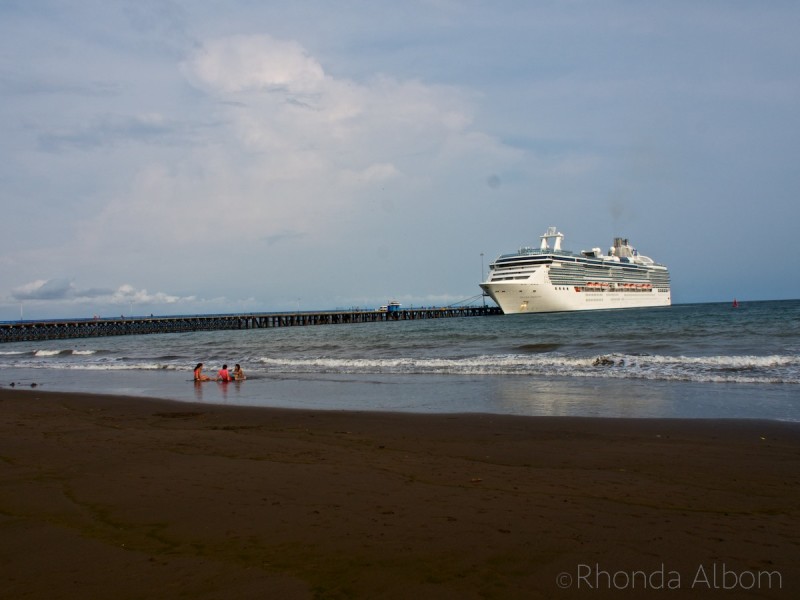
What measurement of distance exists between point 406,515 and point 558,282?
214 feet

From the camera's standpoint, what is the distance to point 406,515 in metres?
4.55

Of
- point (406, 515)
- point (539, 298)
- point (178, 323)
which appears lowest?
point (406, 515)

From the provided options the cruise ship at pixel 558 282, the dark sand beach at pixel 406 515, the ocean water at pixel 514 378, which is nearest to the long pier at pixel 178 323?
the cruise ship at pixel 558 282

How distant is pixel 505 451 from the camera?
7.33 m

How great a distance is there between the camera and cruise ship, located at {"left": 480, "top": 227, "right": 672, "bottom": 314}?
65.9 meters

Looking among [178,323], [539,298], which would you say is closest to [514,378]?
[539,298]

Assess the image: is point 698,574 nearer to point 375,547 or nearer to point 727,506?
point 727,506

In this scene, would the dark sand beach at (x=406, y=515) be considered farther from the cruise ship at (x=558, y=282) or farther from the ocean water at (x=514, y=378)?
the cruise ship at (x=558, y=282)

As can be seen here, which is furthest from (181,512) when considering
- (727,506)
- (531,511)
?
(727,506)

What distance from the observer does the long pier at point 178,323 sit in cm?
6569

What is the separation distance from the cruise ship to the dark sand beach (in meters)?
58.0

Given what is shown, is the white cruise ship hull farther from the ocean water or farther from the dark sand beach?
the dark sand beach

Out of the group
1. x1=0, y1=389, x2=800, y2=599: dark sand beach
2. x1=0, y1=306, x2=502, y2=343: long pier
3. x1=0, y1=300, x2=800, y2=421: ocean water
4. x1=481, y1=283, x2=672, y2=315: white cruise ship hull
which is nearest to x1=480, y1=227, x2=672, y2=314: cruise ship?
x1=481, y1=283, x2=672, y2=315: white cruise ship hull

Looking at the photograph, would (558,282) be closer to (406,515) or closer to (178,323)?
(178,323)
